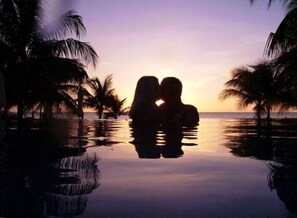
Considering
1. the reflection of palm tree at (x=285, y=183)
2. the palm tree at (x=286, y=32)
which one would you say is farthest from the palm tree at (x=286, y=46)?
the reflection of palm tree at (x=285, y=183)

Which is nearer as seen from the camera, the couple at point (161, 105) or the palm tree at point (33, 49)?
the palm tree at point (33, 49)

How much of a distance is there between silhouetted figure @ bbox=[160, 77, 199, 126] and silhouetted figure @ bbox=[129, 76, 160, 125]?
0.44 metres

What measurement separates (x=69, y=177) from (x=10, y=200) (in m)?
0.71

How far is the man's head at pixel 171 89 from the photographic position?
16.7 metres

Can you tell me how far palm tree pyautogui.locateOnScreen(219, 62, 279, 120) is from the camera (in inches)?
981

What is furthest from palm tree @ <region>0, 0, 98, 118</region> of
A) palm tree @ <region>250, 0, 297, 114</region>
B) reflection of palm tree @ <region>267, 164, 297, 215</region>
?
reflection of palm tree @ <region>267, 164, 297, 215</region>

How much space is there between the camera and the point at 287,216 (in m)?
1.65

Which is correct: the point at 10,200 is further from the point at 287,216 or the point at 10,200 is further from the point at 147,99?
the point at 147,99

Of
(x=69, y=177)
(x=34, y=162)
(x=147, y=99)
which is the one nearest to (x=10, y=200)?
(x=69, y=177)

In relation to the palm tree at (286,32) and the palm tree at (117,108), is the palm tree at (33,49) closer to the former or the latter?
the palm tree at (286,32)

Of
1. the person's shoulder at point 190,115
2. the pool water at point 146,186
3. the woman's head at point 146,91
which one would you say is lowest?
the pool water at point 146,186

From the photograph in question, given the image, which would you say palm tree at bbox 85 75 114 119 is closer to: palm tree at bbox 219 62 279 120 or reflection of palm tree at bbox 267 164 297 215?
palm tree at bbox 219 62 279 120

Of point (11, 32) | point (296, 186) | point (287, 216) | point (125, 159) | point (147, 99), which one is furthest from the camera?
point (147, 99)

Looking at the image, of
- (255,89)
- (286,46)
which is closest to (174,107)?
(286,46)
